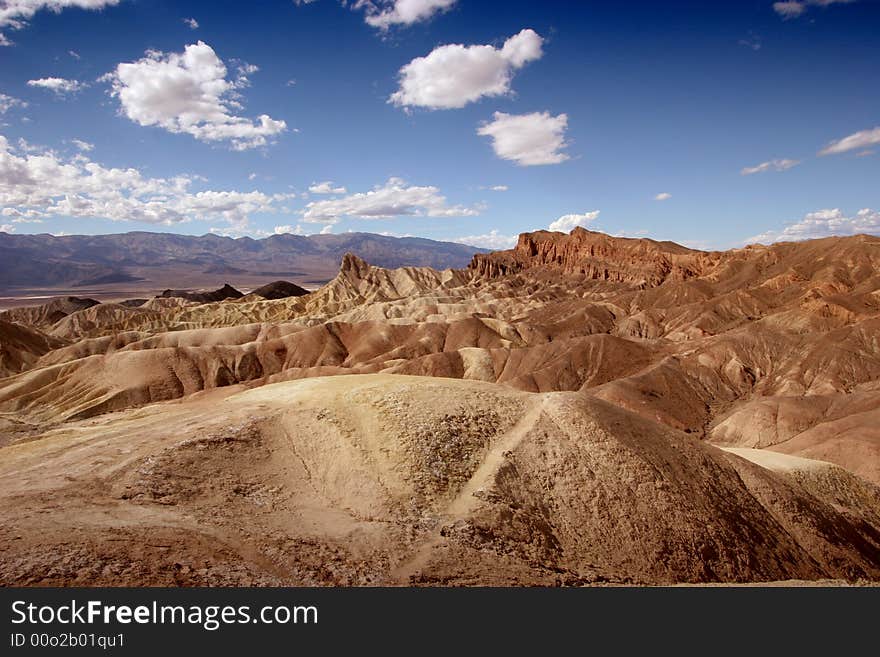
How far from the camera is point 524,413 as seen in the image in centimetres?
2723

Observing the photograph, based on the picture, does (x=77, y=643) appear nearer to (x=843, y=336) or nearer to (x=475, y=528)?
(x=475, y=528)

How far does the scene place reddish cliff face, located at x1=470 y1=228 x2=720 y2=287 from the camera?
492ft

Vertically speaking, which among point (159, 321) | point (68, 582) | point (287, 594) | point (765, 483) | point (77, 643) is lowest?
point (159, 321)

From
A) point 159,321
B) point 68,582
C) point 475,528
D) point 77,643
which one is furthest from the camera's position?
point 159,321

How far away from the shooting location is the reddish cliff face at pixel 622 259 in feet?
492

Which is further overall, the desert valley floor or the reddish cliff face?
the reddish cliff face

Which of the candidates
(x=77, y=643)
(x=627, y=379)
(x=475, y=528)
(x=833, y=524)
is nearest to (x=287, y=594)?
(x=77, y=643)

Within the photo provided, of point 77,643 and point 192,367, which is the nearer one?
point 77,643

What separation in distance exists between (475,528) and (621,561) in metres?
5.79

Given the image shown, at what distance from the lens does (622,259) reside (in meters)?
170

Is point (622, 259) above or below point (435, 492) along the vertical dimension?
above

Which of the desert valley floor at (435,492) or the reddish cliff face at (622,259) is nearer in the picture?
the desert valley floor at (435,492)

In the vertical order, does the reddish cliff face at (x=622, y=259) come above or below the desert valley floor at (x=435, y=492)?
above

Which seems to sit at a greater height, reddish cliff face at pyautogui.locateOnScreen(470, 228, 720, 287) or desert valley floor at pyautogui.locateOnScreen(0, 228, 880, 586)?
reddish cliff face at pyautogui.locateOnScreen(470, 228, 720, 287)
